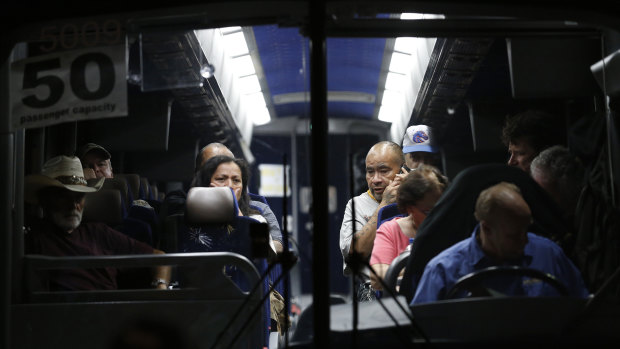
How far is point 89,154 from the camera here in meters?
4.11

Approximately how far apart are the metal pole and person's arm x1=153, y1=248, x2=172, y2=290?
863 mm

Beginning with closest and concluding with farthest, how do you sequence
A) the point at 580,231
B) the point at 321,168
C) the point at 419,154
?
the point at 321,168 < the point at 580,231 < the point at 419,154

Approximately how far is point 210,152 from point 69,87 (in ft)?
2.69

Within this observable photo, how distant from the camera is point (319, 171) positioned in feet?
11.5

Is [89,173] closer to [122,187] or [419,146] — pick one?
[122,187]

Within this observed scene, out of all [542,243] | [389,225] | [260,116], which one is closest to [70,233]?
[260,116]

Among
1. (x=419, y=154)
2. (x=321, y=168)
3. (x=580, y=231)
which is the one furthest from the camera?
(x=419, y=154)

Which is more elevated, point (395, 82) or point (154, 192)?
point (395, 82)

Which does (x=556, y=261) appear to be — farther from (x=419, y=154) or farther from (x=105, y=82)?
(x=105, y=82)

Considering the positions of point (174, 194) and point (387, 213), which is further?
point (387, 213)

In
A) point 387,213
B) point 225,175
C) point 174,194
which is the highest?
point 225,175

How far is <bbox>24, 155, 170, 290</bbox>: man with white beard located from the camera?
3895 millimetres

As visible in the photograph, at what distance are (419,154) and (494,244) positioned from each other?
0.67 m

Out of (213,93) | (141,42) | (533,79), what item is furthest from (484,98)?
(141,42)
